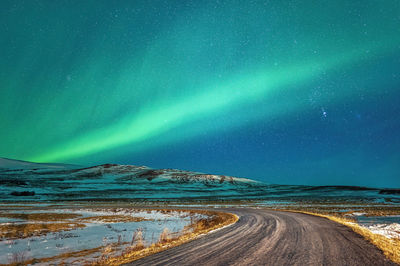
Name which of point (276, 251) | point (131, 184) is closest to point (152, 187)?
point (131, 184)

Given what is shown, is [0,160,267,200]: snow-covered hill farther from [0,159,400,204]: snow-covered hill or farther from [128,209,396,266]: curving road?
[128,209,396,266]: curving road

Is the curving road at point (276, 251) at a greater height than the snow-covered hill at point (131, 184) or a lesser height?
lesser

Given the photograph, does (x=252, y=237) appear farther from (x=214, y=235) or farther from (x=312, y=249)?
(x=312, y=249)

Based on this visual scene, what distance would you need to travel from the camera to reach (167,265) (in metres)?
10.9

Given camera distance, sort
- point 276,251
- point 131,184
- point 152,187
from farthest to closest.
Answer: point 131,184 < point 152,187 < point 276,251

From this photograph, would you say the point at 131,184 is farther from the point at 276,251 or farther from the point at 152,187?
the point at 276,251

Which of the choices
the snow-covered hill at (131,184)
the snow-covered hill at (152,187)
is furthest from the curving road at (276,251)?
the snow-covered hill at (131,184)

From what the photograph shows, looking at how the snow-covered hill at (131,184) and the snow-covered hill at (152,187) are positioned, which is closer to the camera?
the snow-covered hill at (152,187)

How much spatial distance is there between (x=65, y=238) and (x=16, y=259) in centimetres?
667

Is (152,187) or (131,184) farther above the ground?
(131,184)

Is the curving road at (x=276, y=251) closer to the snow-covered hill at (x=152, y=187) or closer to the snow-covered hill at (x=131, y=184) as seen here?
the snow-covered hill at (x=152, y=187)

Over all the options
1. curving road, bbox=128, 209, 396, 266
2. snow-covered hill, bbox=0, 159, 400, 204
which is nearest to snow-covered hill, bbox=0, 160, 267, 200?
Result: snow-covered hill, bbox=0, 159, 400, 204

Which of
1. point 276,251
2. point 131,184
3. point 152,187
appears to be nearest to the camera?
point 276,251

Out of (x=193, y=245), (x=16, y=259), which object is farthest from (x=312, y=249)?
(x=16, y=259)
